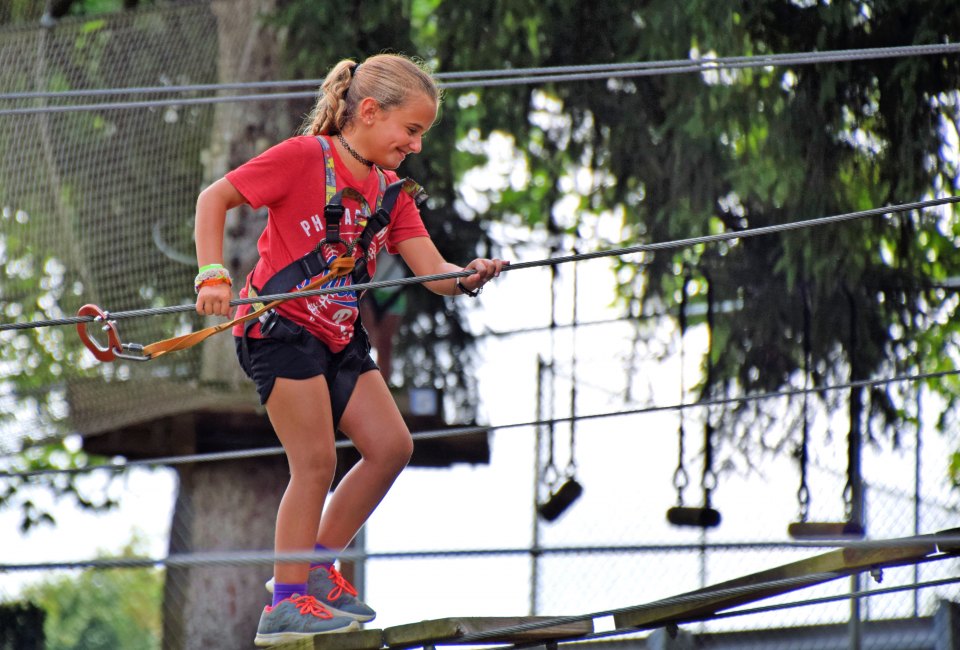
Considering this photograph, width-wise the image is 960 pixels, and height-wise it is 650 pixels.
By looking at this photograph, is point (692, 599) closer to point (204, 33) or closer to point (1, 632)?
point (204, 33)

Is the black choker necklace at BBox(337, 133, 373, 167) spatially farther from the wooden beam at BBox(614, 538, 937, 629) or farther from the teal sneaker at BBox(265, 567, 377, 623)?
the wooden beam at BBox(614, 538, 937, 629)

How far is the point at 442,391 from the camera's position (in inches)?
252

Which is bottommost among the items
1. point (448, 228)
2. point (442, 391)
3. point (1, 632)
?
point (1, 632)

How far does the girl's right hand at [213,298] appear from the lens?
8.13 feet

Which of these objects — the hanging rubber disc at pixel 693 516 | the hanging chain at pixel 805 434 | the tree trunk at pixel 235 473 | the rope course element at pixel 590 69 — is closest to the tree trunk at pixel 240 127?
the tree trunk at pixel 235 473

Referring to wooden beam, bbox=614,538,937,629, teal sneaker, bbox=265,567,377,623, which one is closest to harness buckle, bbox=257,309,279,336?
teal sneaker, bbox=265,567,377,623

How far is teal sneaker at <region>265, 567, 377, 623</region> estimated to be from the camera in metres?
2.78

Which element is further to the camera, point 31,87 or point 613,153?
point 613,153

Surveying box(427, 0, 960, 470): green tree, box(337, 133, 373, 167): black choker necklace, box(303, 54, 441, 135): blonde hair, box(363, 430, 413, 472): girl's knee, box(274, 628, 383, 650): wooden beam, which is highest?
box(427, 0, 960, 470): green tree

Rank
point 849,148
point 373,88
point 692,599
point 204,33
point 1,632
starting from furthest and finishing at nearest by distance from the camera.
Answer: point 1,632, point 204,33, point 849,148, point 692,599, point 373,88

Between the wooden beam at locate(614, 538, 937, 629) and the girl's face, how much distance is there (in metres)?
1.16

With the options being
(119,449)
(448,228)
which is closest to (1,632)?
(119,449)

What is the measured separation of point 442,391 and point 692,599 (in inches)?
132

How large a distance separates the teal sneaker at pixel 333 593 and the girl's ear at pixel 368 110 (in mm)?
904
